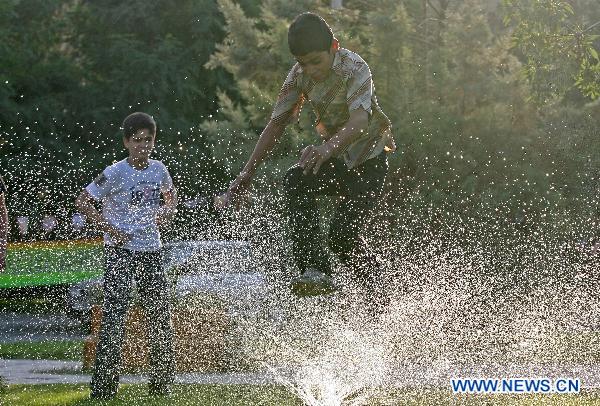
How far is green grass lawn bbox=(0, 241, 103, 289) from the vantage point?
17.4 meters

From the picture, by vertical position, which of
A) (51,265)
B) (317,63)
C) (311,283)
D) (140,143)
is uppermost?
(317,63)

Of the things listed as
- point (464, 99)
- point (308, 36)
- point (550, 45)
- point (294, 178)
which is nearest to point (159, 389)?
point (294, 178)

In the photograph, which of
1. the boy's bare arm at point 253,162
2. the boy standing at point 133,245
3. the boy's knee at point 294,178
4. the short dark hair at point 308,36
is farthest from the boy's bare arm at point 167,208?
the short dark hair at point 308,36

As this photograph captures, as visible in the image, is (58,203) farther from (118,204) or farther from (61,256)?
(118,204)

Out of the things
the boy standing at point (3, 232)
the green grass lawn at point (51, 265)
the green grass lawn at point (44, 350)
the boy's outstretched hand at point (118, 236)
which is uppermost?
the boy standing at point (3, 232)

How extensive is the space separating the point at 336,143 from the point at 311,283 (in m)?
0.82

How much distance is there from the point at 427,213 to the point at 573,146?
326cm

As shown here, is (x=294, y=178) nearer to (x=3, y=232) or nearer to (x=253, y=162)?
(x=253, y=162)

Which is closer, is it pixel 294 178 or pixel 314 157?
pixel 314 157

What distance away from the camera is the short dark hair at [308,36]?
18.9ft

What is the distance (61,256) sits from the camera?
64.7 ft

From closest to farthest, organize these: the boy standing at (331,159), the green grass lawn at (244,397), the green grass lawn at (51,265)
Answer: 1. the boy standing at (331,159)
2. the green grass lawn at (244,397)
3. the green grass lawn at (51,265)

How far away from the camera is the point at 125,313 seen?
715 centimetres

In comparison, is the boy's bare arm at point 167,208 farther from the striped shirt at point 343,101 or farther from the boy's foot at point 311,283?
the boy's foot at point 311,283
